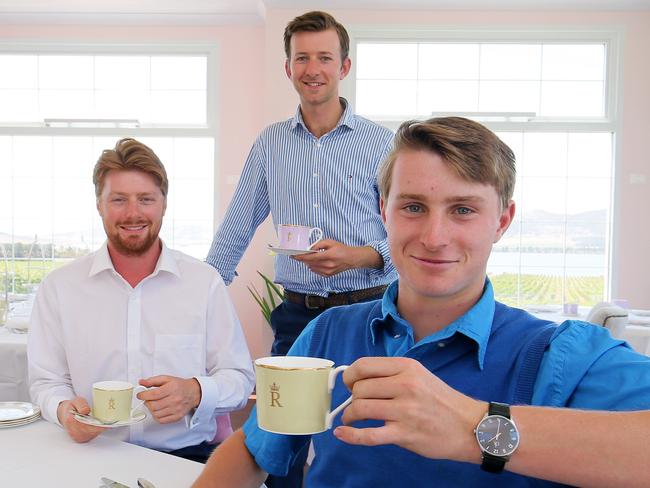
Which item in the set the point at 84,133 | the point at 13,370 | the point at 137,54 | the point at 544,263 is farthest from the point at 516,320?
the point at 84,133

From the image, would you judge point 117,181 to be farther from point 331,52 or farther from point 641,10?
point 641,10

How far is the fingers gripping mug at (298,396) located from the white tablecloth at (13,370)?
249cm

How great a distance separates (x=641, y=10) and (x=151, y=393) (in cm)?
531

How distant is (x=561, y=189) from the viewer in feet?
18.0

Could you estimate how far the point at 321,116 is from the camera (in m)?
2.30

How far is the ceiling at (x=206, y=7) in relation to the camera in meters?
5.13

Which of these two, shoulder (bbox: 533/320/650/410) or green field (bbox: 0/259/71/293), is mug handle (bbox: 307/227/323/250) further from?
green field (bbox: 0/259/71/293)

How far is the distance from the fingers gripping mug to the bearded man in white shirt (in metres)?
0.88

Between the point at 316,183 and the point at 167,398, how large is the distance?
40.6 inches

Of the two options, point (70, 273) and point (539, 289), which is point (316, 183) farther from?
point (539, 289)

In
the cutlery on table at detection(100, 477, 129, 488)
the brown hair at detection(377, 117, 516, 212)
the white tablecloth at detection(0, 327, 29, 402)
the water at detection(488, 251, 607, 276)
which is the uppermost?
the brown hair at detection(377, 117, 516, 212)

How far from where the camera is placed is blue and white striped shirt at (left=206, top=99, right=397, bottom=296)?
2248mm

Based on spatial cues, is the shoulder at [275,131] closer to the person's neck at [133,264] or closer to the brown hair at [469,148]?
the person's neck at [133,264]

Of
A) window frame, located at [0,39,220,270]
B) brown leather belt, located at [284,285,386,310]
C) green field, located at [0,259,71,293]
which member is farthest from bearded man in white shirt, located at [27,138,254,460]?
green field, located at [0,259,71,293]
